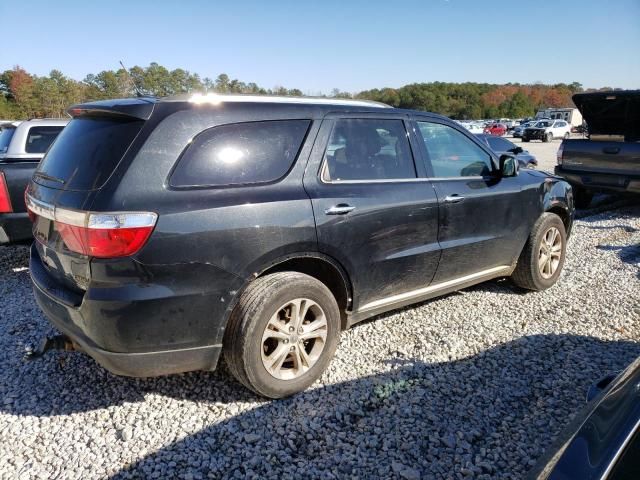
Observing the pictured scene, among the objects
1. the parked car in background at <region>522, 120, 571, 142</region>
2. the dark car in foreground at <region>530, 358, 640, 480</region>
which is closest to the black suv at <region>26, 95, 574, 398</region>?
the dark car in foreground at <region>530, 358, 640, 480</region>

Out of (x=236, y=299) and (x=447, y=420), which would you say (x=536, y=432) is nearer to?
(x=447, y=420)

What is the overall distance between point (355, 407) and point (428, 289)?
4.12ft

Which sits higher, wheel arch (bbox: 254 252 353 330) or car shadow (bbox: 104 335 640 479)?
wheel arch (bbox: 254 252 353 330)

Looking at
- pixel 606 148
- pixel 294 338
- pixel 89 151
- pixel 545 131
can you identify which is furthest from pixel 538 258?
pixel 545 131

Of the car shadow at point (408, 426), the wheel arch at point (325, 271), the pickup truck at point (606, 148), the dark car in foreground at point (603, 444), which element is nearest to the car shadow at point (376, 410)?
Answer: the car shadow at point (408, 426)

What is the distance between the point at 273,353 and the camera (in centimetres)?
278

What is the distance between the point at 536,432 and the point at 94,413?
2553 millimetres

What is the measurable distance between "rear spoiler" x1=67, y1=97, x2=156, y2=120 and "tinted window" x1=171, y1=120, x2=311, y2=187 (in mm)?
311

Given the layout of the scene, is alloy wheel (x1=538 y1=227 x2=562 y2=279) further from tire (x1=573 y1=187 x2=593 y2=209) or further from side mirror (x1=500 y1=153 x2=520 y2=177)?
tire (x1=573 y1=187 x2=593 y2=209)

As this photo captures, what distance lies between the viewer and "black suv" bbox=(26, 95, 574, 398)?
233cm

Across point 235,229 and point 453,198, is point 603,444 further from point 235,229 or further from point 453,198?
point 453,198

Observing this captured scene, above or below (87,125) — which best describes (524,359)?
below

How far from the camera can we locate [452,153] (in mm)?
3875

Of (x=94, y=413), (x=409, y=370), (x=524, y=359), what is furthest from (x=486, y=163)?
(x=94, y=413)
